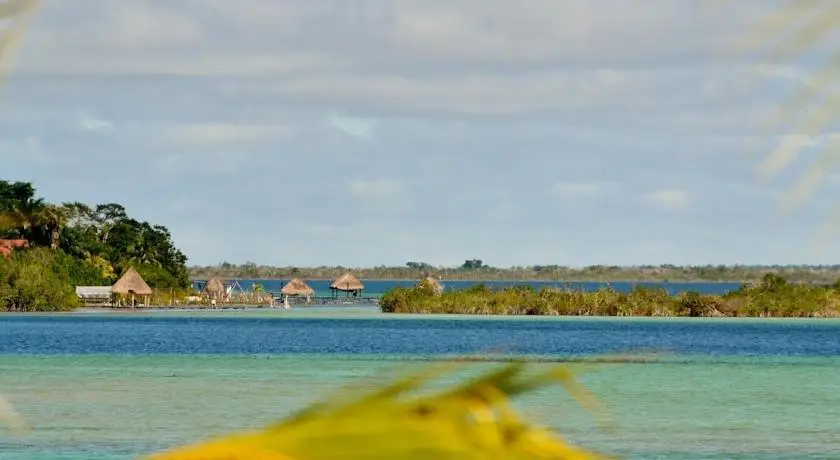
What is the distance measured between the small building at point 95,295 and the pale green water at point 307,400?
30523mm

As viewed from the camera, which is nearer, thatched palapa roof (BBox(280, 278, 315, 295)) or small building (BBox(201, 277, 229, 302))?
small building (BBox(201, 277, 229, 302))

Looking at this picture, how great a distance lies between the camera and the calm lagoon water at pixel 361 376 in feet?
63.4

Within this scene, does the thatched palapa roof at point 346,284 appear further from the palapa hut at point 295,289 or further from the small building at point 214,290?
the small building at point 214,290

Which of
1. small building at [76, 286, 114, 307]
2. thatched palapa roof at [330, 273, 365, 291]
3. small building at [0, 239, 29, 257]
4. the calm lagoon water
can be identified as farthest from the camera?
thatched palapa roof at [330, 273, 365, 291]

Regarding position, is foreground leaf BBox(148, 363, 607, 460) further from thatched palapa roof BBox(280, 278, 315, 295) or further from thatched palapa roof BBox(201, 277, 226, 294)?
thatched palapa roof BBox(280, 278, 315, 295)

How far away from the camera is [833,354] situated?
41812mm

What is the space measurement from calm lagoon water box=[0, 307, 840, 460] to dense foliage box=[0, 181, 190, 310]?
260 centimetres

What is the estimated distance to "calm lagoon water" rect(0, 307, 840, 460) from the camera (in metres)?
19.3

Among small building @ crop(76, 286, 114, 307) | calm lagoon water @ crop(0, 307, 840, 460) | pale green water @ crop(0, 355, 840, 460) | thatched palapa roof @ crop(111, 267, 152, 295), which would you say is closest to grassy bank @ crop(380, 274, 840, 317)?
calm lagoon water @ crop(0, 307, 840, 460)

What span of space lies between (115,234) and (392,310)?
16380 mm

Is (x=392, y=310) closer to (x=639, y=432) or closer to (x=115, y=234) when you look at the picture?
(x=115, y=234)

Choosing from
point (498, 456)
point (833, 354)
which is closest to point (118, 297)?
point (833, 354)

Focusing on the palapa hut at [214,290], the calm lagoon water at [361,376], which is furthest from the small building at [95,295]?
the palapa hut at [214,290]

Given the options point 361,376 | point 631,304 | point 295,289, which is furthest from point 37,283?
point 361,376
